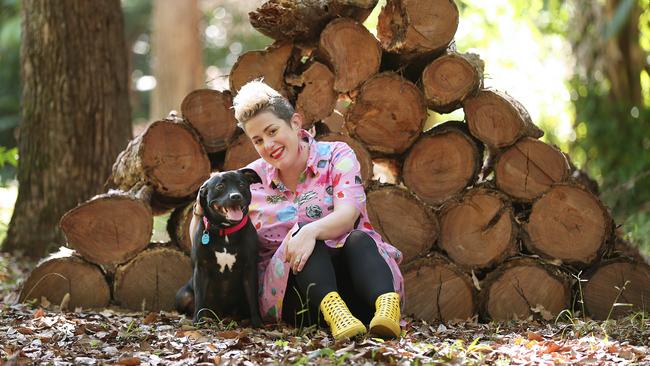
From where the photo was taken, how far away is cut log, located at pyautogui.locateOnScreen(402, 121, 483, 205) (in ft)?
15.5

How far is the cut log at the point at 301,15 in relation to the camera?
4.58m

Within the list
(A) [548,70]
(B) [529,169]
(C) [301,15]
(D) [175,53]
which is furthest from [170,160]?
(A) [548,70]

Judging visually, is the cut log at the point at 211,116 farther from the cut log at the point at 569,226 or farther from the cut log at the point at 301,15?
the cut log at the point at 569,226

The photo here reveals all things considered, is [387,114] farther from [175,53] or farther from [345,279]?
[175,53]

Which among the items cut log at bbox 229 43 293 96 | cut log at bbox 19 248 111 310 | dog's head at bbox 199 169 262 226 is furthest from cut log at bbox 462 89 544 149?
cut log at bbox 19 248 111 310

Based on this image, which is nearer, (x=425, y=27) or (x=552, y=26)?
(x=425, y=27)

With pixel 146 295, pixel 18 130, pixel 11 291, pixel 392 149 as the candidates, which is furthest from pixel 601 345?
pixel 18 130

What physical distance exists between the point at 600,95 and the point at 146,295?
7312mm

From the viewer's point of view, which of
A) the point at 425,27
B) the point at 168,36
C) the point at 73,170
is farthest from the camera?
the point at 168,36

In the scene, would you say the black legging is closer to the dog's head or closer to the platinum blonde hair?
the dog's head

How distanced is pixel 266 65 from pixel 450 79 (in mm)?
1140

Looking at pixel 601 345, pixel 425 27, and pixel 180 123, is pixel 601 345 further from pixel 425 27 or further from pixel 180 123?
pixel 180 123

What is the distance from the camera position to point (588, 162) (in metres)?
9.91

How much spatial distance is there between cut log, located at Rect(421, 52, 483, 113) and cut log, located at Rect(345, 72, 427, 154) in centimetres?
9
